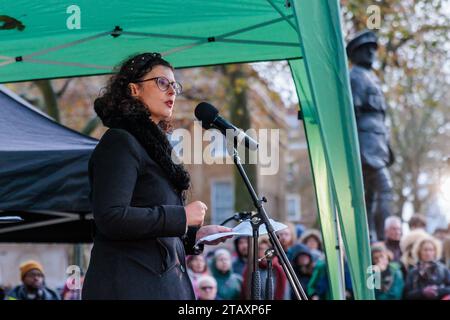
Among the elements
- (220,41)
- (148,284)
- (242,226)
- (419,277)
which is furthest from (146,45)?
(419,277)

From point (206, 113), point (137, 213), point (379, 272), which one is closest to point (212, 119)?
point (206, 113)

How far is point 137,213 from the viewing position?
333cm

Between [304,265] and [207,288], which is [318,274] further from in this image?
[207,288]

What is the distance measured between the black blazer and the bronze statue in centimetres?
545

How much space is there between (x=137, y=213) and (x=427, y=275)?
224 inches

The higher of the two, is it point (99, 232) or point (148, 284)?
point (99, 232)

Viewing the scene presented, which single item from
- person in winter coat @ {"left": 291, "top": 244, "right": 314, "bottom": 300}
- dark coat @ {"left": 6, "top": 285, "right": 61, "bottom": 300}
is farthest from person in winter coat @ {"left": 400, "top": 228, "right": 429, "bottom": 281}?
dark coat @ {"left": 6, "top": 285, "right": 61, "bottom": 300}

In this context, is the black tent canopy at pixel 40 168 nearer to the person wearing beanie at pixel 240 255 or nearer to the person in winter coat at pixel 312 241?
the person wearing beanie at pixel 240 255

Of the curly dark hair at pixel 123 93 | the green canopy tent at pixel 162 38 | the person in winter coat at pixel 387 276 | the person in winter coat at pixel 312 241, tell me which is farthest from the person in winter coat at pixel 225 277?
the curly dark hair at pixel 123 93

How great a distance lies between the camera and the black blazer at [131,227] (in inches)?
131

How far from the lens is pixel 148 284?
11.1 ft

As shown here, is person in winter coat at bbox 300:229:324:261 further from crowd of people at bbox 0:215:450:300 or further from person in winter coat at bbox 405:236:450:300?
person in winter coat at bbox 405:236:450:300
